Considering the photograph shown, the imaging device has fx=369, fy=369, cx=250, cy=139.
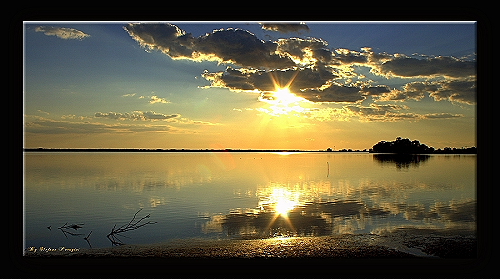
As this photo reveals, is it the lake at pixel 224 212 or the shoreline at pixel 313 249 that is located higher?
the shoreline at pixel 313 249

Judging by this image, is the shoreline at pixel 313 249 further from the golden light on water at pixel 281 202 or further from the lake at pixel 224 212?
the golden light on water at pixel 281 202

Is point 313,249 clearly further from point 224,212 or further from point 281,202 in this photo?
point 281,202

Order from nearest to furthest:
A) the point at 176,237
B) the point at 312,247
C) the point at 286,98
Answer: the point at 312,247, the point at 176,237, the point at 286,98

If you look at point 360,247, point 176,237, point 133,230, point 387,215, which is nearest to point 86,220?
point 133,230

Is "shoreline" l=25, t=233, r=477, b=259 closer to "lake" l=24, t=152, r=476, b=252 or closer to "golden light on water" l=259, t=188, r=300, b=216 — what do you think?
"lake" l=24, t=152, r=476, b=252

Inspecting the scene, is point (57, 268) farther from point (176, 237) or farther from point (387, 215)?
point (387, 215)

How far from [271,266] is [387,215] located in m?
13.5

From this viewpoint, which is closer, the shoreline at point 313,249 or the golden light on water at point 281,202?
the shoreline at point 313,249

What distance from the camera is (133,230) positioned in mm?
15930

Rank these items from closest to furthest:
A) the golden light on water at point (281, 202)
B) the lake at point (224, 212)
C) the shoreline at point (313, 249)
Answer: the shoreline at point (313, 249) → the lake at point (224, 212) → the golden light on water at point (281, 202)

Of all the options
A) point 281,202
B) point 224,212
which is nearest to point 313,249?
point 224,212

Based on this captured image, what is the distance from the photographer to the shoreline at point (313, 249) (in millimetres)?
10570

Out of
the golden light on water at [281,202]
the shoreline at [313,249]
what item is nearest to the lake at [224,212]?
the golden light on water at [281,202]

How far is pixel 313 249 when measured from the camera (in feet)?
35.8
